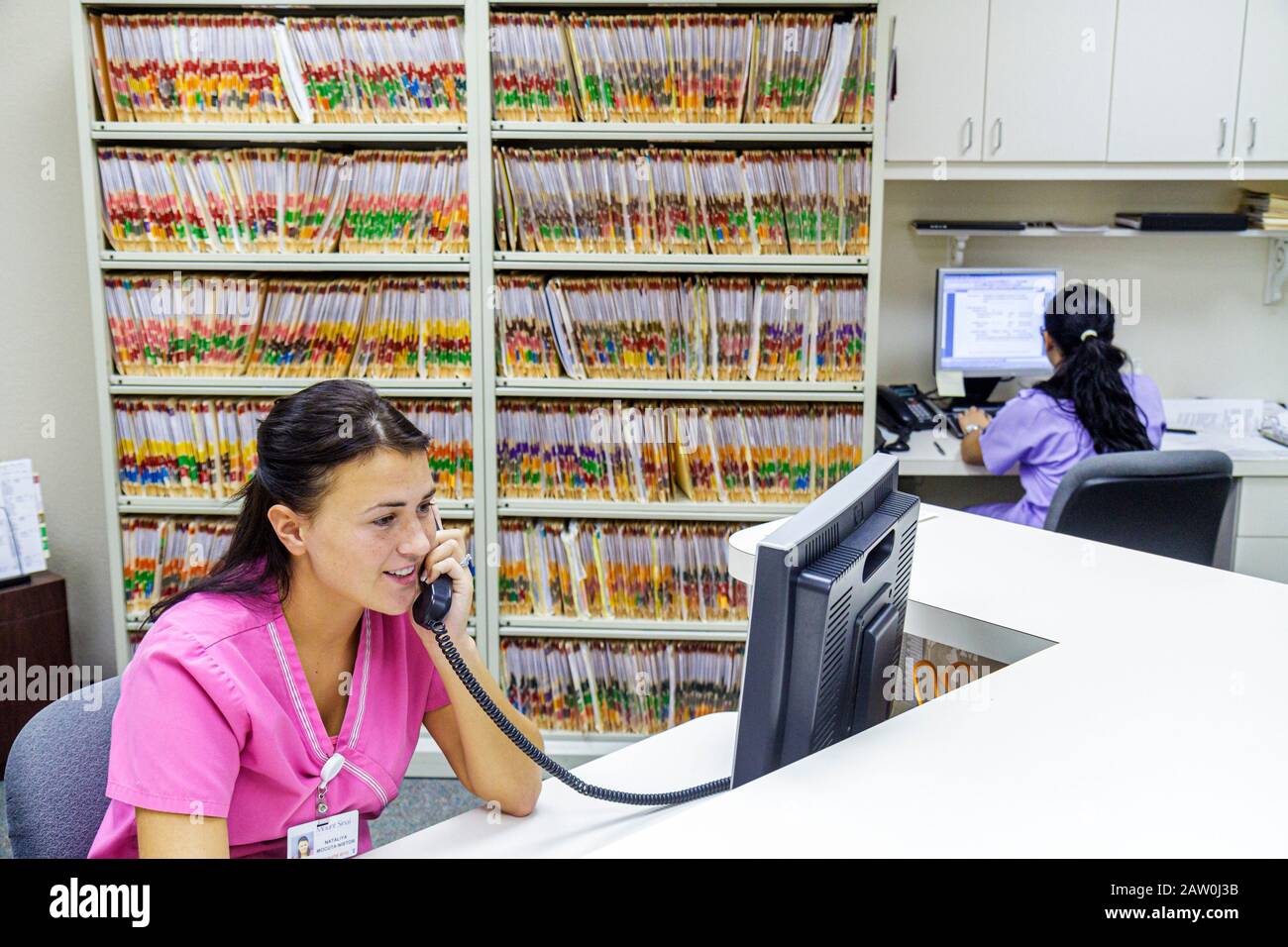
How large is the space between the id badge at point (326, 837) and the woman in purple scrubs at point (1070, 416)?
7.10ft

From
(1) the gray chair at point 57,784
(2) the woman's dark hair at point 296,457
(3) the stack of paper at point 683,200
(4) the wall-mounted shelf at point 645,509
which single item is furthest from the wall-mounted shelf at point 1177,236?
(1) the gray chair at point 57,784

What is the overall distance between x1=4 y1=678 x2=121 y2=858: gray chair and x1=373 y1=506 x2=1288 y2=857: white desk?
0.39 meters

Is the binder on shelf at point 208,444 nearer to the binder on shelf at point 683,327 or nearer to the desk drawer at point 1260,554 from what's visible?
the binder on shelf at point 683,327

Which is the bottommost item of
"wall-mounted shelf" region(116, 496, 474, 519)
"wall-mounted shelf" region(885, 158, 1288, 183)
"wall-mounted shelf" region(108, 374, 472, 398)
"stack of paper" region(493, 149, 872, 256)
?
"wall-mounted shelf" region(116, 496, 474, 519)

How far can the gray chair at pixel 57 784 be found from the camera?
1369 millimetres

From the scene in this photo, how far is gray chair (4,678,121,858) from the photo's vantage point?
53.9 inches

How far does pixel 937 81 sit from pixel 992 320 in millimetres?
748

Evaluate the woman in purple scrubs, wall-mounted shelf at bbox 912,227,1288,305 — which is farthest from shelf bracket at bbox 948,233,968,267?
the woman in purple scrubs

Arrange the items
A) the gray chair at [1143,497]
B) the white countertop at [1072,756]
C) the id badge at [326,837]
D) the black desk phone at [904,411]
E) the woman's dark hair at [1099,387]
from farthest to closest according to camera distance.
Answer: the black desk phone at [904,411], the woman's dark hair at [1099,387], the gray chair at [1143,497], the id badge at [326,837], the white countertop at [1072,756]

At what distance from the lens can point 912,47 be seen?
338 cm

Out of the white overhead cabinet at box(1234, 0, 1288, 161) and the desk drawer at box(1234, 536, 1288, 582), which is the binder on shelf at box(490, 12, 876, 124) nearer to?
the white overhead cabinet at box(1234, 0, 1288, 161)

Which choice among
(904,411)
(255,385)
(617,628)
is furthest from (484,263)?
(904,411)

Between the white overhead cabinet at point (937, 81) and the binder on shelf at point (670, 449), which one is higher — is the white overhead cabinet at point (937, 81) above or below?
above
